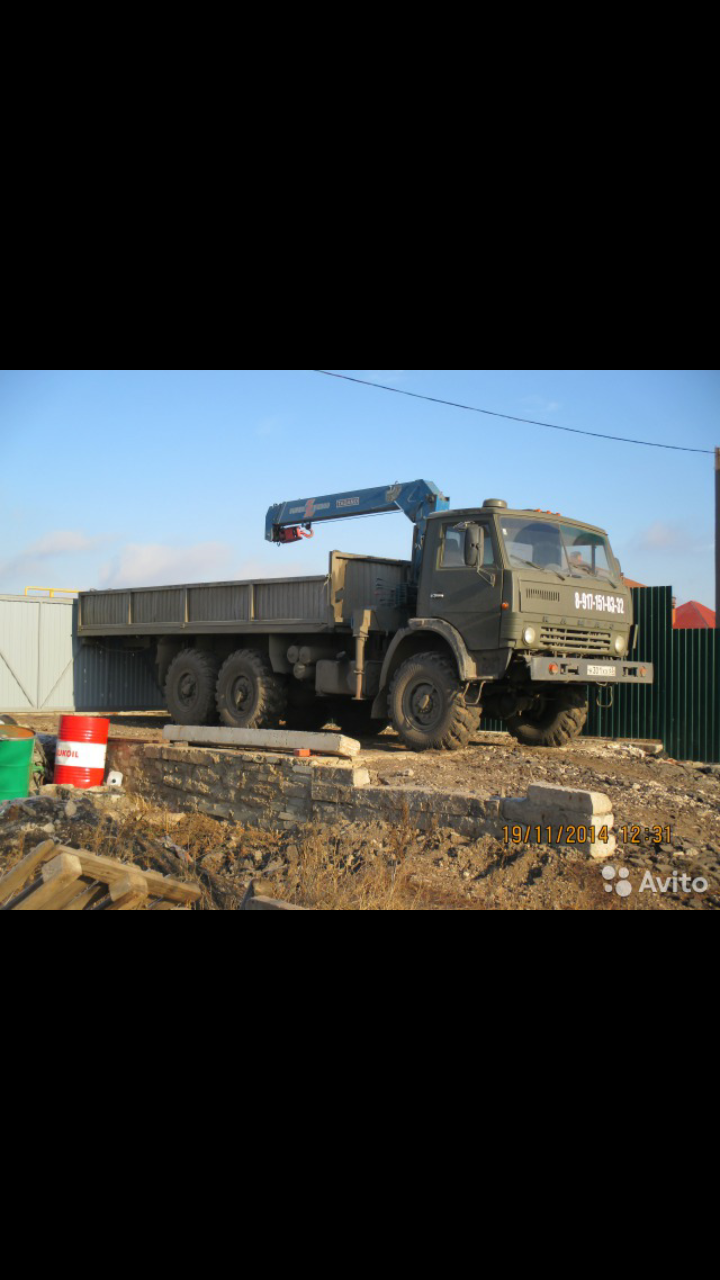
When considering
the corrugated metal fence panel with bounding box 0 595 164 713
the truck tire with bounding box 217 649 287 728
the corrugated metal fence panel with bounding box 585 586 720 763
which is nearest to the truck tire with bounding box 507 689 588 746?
the corrugated metal fence panel with bounding box 585 586 720 763

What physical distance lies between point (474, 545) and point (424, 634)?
4.05 feet

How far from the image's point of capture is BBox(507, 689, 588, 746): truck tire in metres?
11.1

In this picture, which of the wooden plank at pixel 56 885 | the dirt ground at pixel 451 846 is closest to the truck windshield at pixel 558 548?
the dirt ground at pixel 451 846

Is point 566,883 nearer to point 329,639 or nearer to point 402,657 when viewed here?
point 402,657

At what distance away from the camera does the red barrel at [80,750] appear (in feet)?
35.7

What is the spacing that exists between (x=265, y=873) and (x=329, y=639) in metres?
4.74

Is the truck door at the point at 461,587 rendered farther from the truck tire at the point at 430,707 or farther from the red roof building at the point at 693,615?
the red roof building at the point at 693,615

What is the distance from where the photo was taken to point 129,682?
56.1 feet

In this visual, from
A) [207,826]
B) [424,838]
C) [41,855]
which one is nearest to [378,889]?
[424,838]

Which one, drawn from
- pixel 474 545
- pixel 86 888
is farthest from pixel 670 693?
pixel 86 888

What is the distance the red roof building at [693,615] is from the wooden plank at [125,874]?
18.4m

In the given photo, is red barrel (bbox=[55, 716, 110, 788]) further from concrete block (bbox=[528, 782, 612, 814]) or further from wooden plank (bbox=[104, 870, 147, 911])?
concrete block (bbox=[528, 782, 612, 814])

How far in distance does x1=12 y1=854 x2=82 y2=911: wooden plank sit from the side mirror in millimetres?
5401

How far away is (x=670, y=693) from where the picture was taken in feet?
41.7
